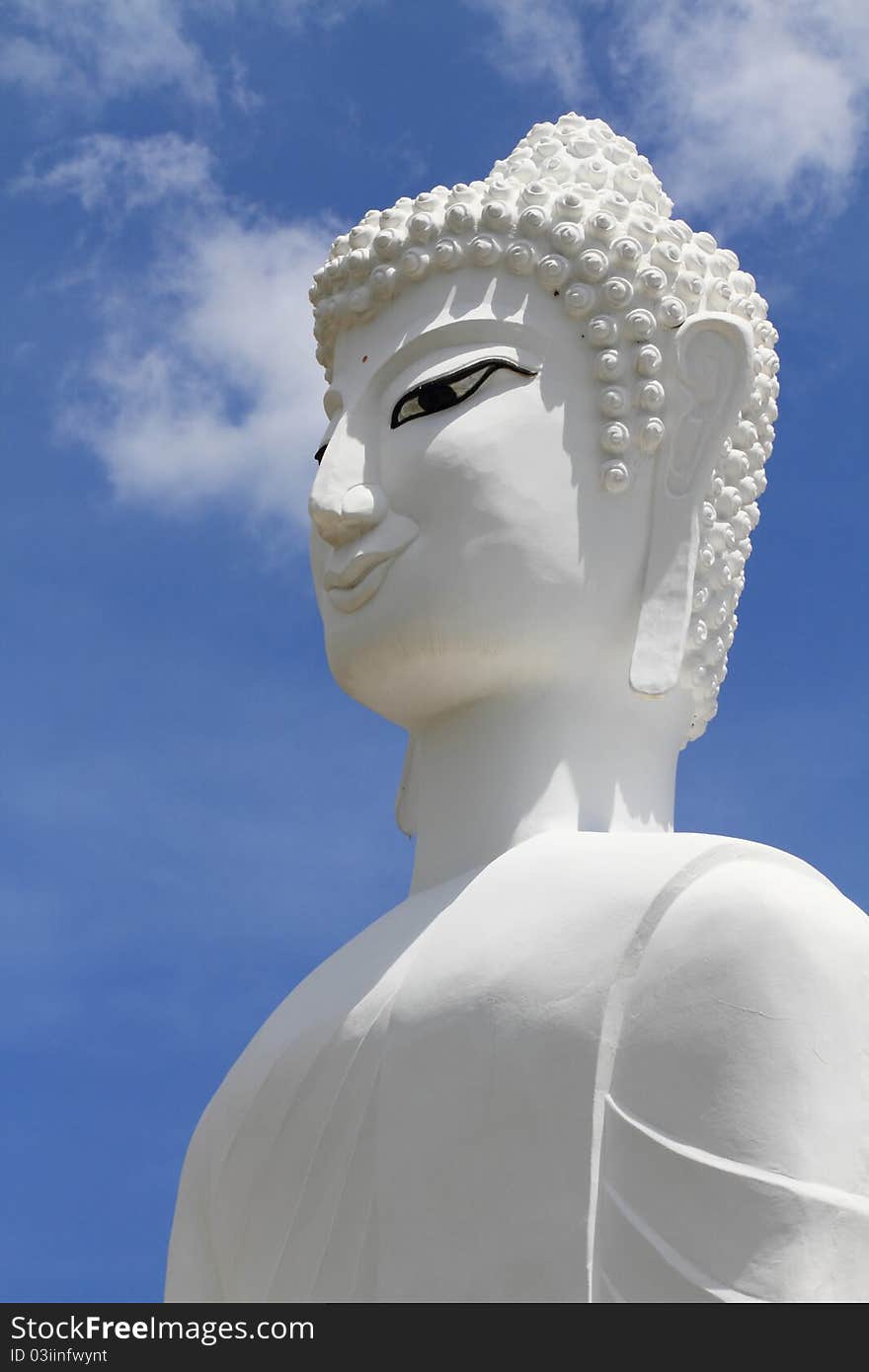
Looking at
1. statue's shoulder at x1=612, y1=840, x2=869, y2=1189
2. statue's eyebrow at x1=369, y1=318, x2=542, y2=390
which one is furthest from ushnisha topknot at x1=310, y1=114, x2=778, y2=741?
statue's shoulder at x1=612, y1=840, x2=869, y2=1189

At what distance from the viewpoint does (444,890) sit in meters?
6.76

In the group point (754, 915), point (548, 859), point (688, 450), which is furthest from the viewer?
point (688, 450)

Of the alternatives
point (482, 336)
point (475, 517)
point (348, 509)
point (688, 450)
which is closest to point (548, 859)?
point (475, 517)

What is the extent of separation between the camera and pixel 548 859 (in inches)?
255

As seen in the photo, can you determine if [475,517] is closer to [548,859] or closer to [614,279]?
[614,279]

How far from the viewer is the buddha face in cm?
675

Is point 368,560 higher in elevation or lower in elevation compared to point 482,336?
lower

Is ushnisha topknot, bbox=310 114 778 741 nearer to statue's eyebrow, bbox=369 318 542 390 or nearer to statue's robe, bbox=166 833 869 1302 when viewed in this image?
statue's eyebrow, bbox=369 318 542 390

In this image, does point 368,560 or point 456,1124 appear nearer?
point 456,1124

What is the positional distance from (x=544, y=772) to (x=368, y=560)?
0.84 metres

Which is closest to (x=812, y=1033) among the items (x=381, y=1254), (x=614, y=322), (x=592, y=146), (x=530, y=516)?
(x=381, y=1254)
